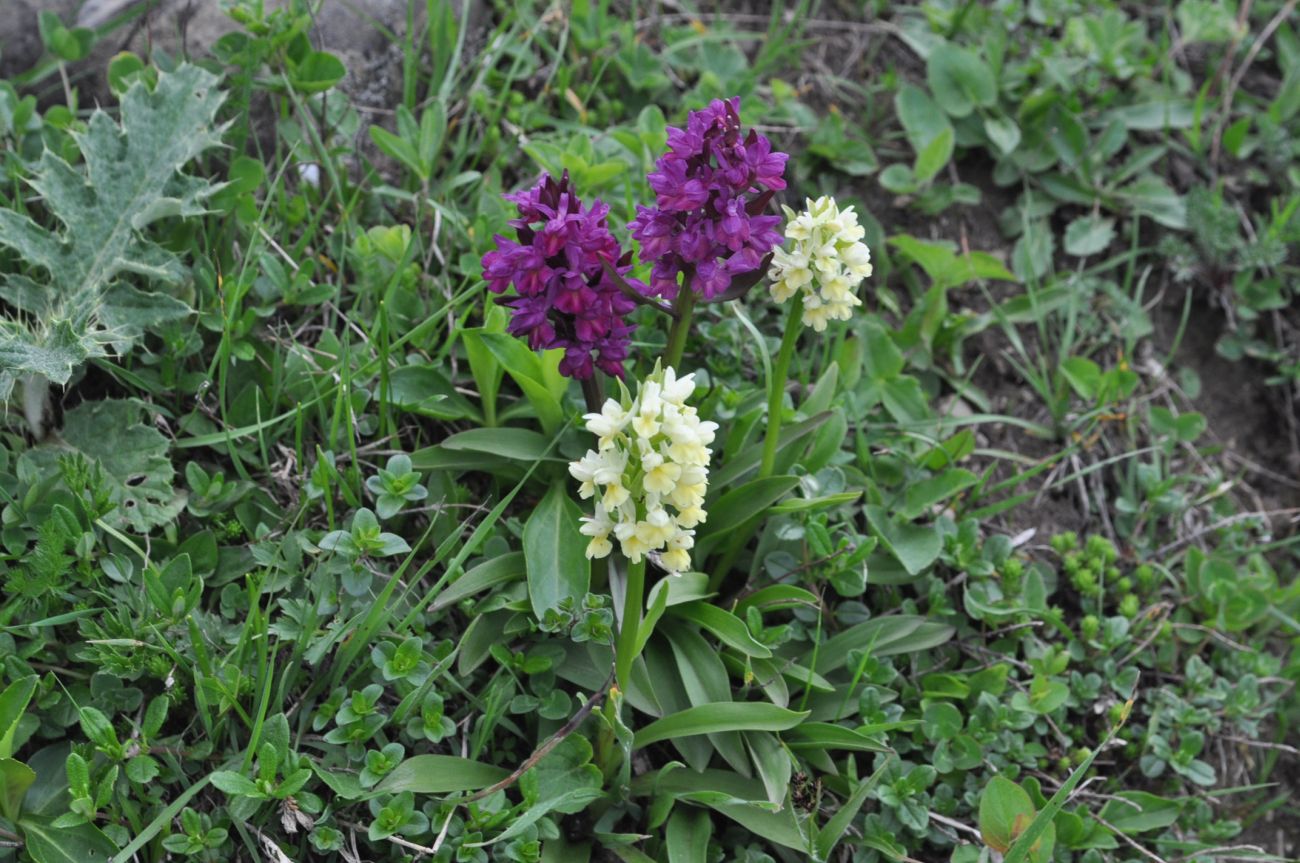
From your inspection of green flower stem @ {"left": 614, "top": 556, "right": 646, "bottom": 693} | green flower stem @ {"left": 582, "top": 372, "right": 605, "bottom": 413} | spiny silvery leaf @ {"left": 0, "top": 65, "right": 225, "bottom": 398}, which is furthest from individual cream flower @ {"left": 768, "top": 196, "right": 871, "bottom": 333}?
spiny silvery leaf @ {"left": 0, "top": 65, "right": 225, "bottom": 398}

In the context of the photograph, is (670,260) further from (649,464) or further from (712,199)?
(649,464)

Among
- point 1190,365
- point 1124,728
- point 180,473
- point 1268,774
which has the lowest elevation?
point 1268,774

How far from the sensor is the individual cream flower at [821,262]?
2299 mm

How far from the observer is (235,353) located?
2836 millimetres

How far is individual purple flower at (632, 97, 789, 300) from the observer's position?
7.18 feet

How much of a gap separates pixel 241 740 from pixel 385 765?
1.13ft

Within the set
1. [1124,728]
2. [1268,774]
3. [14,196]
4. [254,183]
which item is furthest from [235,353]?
[1268,774]

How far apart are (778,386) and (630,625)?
0.67 metres

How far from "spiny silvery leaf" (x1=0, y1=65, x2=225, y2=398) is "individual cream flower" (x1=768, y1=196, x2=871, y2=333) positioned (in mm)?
1464

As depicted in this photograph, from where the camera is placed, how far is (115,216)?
9.50ft

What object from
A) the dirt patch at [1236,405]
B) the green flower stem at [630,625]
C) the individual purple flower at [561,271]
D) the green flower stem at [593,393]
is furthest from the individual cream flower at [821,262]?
the dirt patch at [1236,405]

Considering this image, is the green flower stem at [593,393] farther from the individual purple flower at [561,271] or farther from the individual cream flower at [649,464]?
the individual cream flower at [649,464]

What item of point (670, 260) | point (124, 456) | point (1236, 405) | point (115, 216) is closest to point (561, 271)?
point (670, 260)

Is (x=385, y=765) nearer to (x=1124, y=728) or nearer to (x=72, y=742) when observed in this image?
(x=72, y=742)
